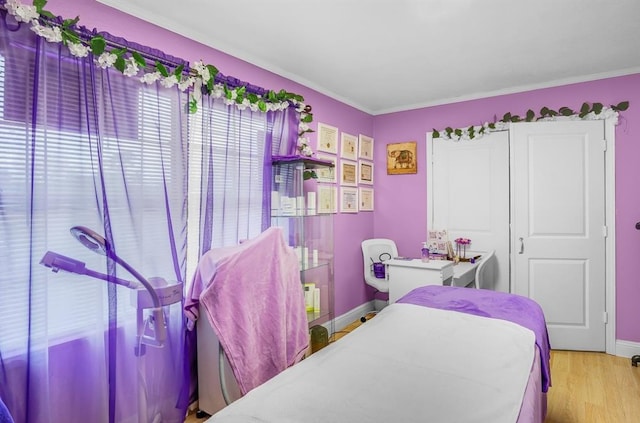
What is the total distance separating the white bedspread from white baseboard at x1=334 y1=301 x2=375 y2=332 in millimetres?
2073

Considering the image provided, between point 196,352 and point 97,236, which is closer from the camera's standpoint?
point 97,236

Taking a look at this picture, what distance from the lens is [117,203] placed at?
1.90 m

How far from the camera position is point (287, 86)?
3172mm

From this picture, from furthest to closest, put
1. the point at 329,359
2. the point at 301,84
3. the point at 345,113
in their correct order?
1. the point at 345,113
2. the point at 301,84
3. the point at 329,359

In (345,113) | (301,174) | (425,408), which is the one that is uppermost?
(345,113)

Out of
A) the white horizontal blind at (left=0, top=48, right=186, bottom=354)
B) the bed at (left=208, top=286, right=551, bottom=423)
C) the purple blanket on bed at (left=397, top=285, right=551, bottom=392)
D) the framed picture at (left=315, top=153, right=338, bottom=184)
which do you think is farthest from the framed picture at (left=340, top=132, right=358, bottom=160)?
the bed at (left=208, top=286, right=551, bottom=423)

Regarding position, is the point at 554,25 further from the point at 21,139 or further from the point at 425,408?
the point at 21,139

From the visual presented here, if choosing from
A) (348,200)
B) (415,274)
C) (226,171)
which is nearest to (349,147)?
(348,200)

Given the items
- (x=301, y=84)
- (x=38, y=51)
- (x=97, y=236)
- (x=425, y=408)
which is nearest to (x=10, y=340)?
(x=97, y=236)

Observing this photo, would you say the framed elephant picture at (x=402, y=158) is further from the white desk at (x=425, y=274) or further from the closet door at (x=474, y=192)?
the white desk at (x=425, y=274)

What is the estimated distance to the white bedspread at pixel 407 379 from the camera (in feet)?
3.71

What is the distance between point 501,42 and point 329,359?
8.09 ft

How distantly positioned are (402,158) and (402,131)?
0.33 meters

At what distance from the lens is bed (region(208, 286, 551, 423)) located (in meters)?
1.14
